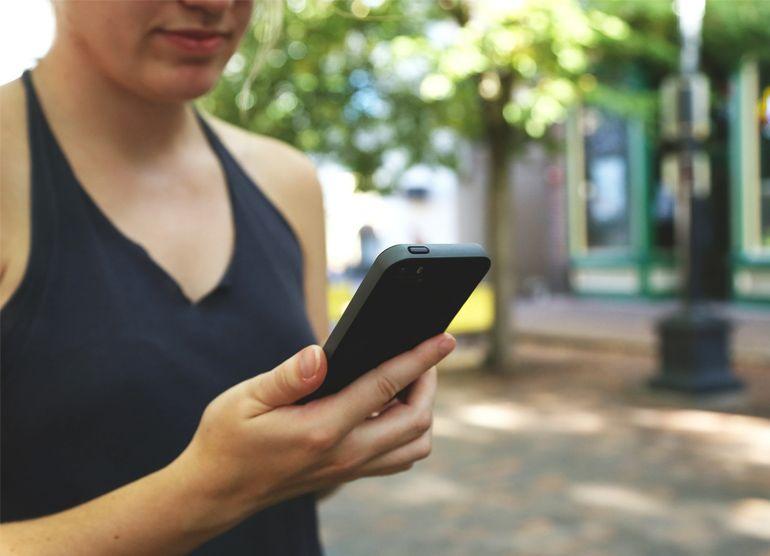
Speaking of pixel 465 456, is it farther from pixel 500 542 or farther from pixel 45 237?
pixel 45 237

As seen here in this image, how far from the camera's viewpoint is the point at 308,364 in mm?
805

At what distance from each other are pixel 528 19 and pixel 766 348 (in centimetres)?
483

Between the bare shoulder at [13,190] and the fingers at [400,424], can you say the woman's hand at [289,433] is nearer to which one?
the fingers at [400,424]

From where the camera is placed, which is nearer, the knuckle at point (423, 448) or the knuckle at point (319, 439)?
the knuckle at point (319, 439)

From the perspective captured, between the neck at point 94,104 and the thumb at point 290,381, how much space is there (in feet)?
1.66

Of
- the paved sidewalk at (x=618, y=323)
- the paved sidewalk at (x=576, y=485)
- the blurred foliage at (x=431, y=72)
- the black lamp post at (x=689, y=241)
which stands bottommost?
the paved sidewalk at (x=618, y=323)

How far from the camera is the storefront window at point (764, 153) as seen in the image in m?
→ 13.2

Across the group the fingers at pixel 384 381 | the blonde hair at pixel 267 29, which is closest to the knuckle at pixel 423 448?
the fingers at pixel 384 381

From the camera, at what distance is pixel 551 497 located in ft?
16.5

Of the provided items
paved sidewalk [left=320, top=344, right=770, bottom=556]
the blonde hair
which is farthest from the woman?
paved sidewalk [left=320, top=344, right=770, bottom=556]

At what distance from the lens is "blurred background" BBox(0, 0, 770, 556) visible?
4.78 metres

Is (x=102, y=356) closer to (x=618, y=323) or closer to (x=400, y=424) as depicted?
(x=400, y=424)

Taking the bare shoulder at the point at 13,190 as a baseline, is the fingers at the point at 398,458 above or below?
below

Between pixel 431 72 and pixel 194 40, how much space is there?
7691mm
